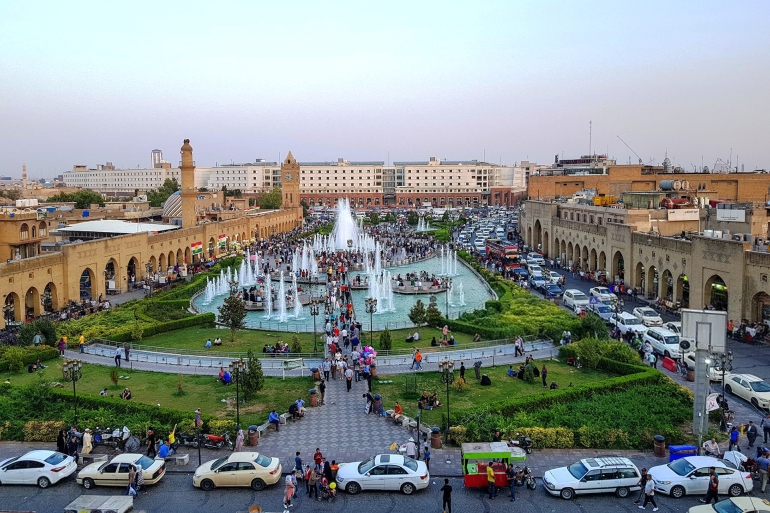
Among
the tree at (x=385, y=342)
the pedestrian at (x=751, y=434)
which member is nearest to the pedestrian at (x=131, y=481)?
the tree at (x=385, y=342)

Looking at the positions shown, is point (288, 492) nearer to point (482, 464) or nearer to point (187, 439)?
point (482, 464)

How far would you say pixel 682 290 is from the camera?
31.9 metres

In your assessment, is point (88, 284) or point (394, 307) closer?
point (394, 307)

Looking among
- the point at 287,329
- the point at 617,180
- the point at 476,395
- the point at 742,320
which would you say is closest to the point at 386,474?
the point at 476,395

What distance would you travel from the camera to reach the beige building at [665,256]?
1056 inches

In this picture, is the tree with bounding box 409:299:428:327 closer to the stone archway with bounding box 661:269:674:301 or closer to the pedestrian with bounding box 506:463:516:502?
the stone archway with bounding box 661:269:674:301

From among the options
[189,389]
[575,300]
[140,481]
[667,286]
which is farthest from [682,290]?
[140,481]

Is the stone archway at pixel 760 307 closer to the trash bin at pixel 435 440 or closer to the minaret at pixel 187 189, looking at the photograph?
the trash bin at pixel 435 440

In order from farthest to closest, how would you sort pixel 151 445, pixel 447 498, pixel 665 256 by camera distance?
pixel 665 256, pixel 151 445, pixel 447 498

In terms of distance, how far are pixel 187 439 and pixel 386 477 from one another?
210 inches

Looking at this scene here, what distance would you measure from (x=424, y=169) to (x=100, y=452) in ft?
390

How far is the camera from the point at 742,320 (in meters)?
26.9

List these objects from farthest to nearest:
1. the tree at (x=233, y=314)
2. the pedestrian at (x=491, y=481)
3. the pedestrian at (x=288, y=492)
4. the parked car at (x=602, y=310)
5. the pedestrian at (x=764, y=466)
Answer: the parked car at (x=602, y=310)
the tree at (x=233, y=314)
the pedestrian at (x=764, y=466)
the pedestrian at (x=491, y=481)
the pedestrian at (x=288, y=492)

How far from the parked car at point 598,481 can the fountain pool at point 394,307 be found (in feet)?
52.2
